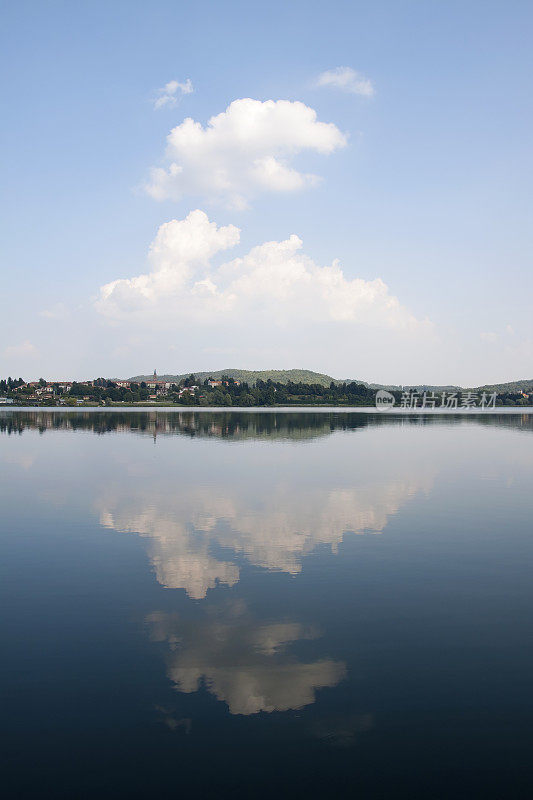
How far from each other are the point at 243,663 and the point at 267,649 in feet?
3.55

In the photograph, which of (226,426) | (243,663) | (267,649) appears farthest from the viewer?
(226,426)

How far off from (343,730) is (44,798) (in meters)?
6.20

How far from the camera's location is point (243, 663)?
14.5m

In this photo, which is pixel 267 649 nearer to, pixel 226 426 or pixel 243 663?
pixel 243 663

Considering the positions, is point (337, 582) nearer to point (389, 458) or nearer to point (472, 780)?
point (472, 780)

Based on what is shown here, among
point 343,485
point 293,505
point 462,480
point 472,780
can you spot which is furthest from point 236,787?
point 462,480

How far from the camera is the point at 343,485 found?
142 ft

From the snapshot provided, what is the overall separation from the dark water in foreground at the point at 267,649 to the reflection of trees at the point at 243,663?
70 millimetres

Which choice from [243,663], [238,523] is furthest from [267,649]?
[238,523]

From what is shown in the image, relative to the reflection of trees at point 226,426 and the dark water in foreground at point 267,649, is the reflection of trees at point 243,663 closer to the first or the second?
the dark water in foreground at point 267,649

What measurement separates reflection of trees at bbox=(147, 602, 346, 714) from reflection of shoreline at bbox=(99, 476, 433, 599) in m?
2.97

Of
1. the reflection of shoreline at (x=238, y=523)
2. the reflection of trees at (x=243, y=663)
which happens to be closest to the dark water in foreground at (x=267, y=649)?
the reflection of trees at (x=243, y=663)

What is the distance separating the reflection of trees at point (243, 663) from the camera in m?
13.1

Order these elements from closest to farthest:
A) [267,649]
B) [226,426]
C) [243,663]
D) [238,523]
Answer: [243,663] < [267,649] < [238,523] < [226,426]
